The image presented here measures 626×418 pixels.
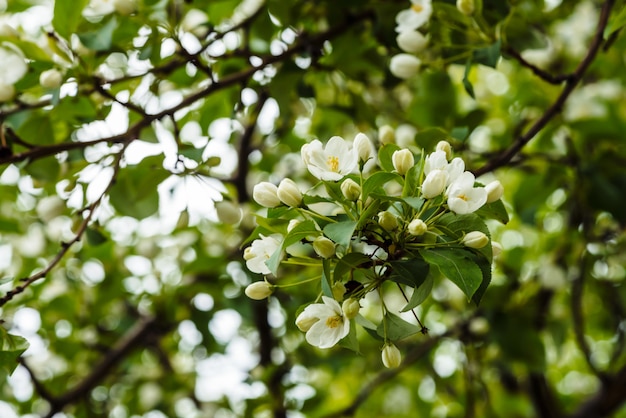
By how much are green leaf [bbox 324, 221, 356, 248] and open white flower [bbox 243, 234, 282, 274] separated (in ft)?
0.47

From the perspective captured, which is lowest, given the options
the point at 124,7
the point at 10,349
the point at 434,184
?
the point at 10,349

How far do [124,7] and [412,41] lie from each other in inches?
27.7

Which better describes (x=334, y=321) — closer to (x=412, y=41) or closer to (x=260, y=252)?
(x=260, y=252)

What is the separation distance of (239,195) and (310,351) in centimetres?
81

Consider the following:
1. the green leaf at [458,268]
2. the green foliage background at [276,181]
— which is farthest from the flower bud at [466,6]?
the green leaf at [458,268]

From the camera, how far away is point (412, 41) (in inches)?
67.7

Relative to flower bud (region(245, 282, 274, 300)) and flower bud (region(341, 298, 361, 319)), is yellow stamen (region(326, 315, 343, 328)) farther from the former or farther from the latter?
flower bud (region(245, 282, 274, 300))

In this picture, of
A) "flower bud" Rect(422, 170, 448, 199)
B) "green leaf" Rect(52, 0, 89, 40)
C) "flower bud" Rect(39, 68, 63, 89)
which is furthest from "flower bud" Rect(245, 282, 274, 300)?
"green leaf" Rect(52, 0, 89, 40)

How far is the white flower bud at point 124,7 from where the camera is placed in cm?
172

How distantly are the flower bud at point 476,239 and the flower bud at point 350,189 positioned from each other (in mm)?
180

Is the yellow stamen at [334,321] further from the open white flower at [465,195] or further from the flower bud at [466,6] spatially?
the flower bud at [466,6]

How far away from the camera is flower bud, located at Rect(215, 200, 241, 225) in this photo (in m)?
1.71

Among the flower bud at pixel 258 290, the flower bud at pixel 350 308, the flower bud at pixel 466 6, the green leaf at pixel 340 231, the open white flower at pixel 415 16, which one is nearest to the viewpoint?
the green leaf at pixel 340 231

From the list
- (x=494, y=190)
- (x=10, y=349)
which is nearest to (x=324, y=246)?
(x=494, y=190)
